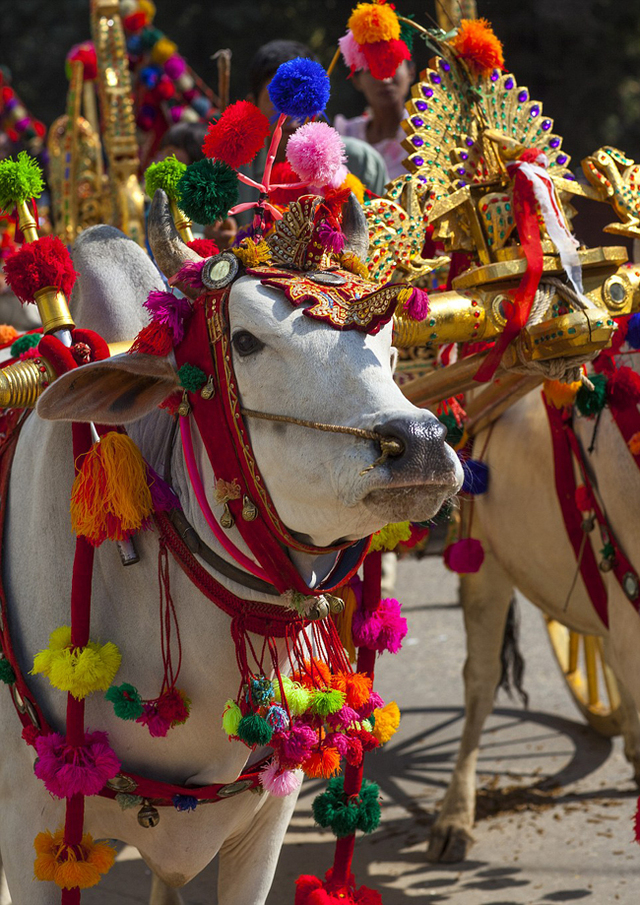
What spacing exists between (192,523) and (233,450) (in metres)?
0.23

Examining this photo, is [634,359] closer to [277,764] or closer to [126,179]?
[277,764]

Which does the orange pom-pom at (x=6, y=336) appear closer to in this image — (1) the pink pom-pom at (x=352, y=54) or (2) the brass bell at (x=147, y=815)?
(1) the pink pom-pom at (x=352, y=54)

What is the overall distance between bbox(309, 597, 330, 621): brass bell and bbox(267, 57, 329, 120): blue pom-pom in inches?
39.8

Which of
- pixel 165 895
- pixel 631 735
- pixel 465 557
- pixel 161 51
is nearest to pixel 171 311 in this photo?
pixel 465 557

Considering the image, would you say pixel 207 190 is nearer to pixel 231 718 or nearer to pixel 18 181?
pixel 18 181

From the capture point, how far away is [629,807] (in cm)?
420

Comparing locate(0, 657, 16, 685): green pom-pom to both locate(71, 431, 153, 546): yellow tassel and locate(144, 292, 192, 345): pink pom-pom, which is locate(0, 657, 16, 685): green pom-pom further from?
locate(144, 292, 192, 345): pink pom-pom

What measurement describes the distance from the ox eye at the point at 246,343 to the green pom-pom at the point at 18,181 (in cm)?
71

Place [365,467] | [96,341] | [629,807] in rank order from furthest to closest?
[629,807]
[96,341]
[365,467]

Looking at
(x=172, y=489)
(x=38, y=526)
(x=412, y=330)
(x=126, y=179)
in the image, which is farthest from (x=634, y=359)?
(x=126, y=179)

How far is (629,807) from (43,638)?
2.82 metres

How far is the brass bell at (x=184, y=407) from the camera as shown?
2040mm

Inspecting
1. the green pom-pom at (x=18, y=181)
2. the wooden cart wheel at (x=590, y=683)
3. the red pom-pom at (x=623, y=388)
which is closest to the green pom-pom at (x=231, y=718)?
the green pom-pom at (x=18, y=181)

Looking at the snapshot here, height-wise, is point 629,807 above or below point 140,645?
below
